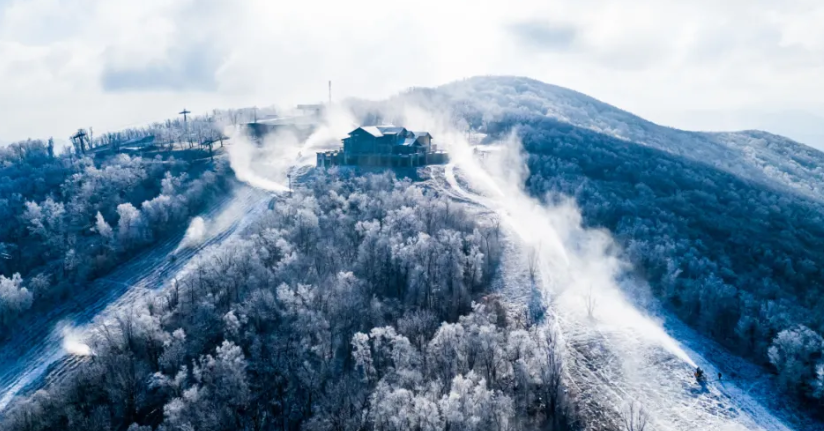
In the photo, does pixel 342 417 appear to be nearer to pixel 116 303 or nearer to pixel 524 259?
pixel 524 259

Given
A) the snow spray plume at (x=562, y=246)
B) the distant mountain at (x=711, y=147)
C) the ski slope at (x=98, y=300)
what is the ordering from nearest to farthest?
the ski slope at (x=98, y=300) → the snow spray plume at (x=562, y=246) → the distant mountain at (x=711, y=147)

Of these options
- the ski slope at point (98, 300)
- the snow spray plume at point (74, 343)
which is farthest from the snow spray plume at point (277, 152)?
the snow spray plume at point (74, 343)

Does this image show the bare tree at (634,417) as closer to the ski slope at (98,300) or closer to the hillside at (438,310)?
the hillside at (438,310)

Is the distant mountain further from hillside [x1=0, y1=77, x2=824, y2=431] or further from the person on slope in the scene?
the person on slope

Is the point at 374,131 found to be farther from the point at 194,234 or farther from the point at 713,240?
the point at 713,240

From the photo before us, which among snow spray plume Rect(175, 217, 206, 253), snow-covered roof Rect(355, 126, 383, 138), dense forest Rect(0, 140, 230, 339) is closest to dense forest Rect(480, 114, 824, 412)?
snow-covered roof Rect(355, 126, 383, 138)

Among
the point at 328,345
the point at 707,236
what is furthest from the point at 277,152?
the point at 707,236
